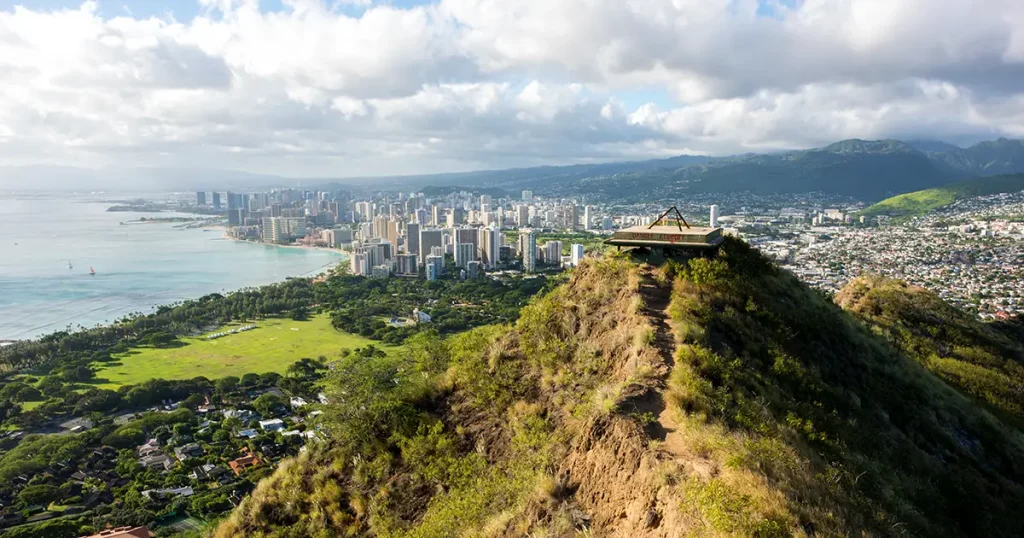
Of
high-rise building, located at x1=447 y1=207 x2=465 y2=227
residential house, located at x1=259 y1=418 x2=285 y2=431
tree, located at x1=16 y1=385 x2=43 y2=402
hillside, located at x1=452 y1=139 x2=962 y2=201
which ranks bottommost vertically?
residential house, located at x1=259 y1=418 x2=285 y2=431

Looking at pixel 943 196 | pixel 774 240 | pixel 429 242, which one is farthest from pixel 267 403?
pixel 943 196

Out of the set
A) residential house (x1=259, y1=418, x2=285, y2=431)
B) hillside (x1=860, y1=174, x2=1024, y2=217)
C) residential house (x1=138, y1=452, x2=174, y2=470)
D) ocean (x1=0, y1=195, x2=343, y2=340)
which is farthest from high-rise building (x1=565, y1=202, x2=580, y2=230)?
residential house (x1=138, y1=452, x2=174, y2=470)

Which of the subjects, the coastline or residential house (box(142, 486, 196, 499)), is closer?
residential house (box(142, 486, 196, 499))

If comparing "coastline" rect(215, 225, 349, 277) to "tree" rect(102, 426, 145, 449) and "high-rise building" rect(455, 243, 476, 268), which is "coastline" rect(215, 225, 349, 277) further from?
"tree" rect(102, 426, 145, 449)

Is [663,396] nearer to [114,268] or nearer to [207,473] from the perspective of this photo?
[207,473]

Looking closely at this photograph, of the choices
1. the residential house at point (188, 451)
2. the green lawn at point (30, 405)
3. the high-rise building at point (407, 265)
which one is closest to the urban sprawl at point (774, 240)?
the high-rise building at point (407, 265)

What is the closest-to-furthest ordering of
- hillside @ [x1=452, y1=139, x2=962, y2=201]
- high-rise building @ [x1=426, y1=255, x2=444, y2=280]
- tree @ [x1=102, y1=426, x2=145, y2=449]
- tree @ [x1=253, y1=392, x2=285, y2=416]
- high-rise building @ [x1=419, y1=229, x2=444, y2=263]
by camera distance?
tree @ [x1=102, y1=426, x2=145, y2=449] → tree @ [x1=253, y1=392, x2=285, y2=416] → high-rise building @ [x1=426, y1=255, x2=444, y2=280] → high-rise building @ [x1=419, y1=229, x2=444, y2=263] → hillside @ [x1=452, y1=139, x2=962, y2=201]
